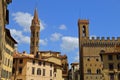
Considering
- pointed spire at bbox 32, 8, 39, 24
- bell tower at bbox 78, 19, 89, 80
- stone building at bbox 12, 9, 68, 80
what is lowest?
stone building at bbox 12, 9, 68, 80

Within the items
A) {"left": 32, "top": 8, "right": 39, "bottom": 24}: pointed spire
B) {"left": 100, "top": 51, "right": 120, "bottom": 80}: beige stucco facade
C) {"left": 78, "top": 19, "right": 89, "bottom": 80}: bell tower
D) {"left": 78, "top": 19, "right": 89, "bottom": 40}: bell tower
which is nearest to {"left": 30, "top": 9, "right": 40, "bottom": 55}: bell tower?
{"left": 32, "top": 8, "right": 39, "bottom": 24}: pointed spire

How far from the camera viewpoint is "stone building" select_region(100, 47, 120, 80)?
5793 cm

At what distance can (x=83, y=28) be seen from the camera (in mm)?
93688

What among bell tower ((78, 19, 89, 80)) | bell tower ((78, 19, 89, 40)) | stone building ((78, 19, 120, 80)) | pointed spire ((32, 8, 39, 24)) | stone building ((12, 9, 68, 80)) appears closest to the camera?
stone building ((12, 9, 68, 80))

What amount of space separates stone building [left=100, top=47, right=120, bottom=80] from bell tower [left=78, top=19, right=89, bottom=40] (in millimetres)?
29718

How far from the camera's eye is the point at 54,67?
73688 mm

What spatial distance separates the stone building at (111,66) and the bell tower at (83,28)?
1170 inches

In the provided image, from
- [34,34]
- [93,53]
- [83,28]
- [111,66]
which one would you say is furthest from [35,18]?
[111,66]

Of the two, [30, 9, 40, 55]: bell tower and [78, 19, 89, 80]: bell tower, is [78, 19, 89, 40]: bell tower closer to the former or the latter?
[78, 19, 89, 80]: bell tower

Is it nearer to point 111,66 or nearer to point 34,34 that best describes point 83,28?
point 111,66

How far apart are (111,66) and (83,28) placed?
118ft

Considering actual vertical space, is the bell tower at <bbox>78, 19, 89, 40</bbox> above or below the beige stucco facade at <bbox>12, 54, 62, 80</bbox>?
above

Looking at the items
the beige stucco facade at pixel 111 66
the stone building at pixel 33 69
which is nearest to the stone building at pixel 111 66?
the beige stucco facade at pixel 111 66

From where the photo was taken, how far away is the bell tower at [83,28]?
90.7 meters
